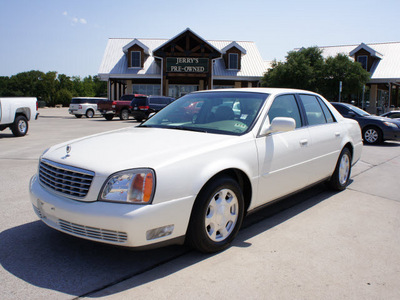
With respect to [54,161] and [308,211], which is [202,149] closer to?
[54,161]

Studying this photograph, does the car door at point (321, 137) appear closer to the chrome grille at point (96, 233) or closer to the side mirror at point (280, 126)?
the side mirror at point (280, 126)

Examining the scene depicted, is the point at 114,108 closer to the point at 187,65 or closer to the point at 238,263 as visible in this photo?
the point at 187,65

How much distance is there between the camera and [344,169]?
5730 mm

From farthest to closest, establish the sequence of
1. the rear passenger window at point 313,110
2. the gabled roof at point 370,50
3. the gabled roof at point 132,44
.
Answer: the gabled roof at point 132,44
the gabled roof at point 370,50
the rear passenger window at point 313,110

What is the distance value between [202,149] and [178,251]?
1010 mm

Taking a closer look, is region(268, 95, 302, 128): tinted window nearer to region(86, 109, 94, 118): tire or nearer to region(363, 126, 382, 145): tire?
region(363, 126, 382, 145): tire

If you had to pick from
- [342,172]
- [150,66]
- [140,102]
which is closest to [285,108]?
[342,172]

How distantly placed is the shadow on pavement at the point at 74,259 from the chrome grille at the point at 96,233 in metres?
0.33

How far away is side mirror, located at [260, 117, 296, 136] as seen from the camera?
3723 millimetres

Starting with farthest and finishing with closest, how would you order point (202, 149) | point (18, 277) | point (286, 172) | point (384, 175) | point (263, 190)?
point (384, 175) → point (286, 172) → point (263, 190) → point (202, 149) → point (18, 277)

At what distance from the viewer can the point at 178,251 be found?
3432 mm

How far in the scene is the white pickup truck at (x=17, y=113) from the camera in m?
12.4

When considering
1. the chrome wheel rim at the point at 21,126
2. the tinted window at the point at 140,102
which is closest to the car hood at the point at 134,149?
the chrome wheel rim at the point at 21,126

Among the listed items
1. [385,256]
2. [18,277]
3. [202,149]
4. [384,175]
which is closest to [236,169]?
[202,149]
